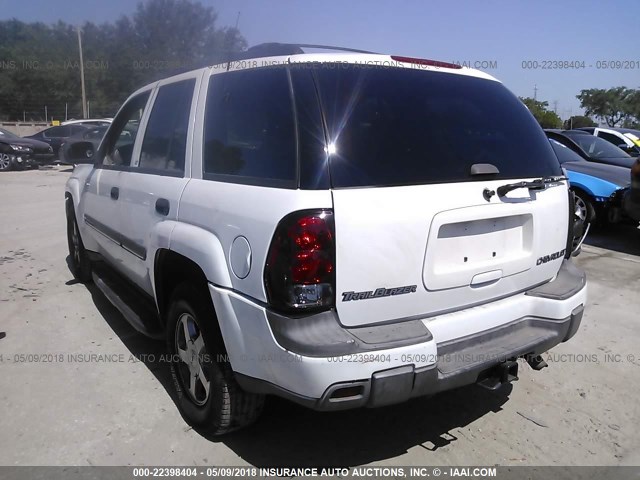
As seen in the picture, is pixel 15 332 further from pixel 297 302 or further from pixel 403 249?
pixel 403 249

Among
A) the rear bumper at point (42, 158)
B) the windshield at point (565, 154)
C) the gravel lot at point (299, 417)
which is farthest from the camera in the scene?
the rear bumper at point (42, 158)

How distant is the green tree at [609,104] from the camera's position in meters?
59.2

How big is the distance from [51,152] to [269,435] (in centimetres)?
1795

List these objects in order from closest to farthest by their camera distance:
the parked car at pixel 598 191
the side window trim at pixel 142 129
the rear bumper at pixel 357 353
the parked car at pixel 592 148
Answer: the rear bumper at pixel 357 353 → the side window trim at pixel 142 129 → the parked car at pixel 598 191 → the parked car at pixel 592 148

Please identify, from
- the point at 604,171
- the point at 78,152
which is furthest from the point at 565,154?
the point at 78,152

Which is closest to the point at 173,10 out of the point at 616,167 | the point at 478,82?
the point at 616,167

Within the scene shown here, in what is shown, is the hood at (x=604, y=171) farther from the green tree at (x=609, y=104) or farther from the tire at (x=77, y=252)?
the green tree at (x=609, y=104)

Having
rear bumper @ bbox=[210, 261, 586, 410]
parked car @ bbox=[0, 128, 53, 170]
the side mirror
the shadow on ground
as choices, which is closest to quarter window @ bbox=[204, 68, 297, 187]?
rear bumper @ bbox=[210, 261, 586, 410]

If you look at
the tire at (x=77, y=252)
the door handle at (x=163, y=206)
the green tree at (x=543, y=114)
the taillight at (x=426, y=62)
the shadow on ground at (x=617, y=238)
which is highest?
the green tree at (x=543, y=114)

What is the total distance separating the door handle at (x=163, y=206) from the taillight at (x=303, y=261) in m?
1.07

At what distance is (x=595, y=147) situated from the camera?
31.4 feet

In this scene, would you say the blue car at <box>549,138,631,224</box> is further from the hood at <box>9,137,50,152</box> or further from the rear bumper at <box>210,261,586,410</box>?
the hood at <box>9,137,50,152</box>

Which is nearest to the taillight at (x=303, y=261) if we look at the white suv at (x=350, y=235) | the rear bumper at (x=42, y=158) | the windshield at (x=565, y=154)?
the white suv at (x=350, y=235)

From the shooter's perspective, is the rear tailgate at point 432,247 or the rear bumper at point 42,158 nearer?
the rear tailgate at point 432,247
